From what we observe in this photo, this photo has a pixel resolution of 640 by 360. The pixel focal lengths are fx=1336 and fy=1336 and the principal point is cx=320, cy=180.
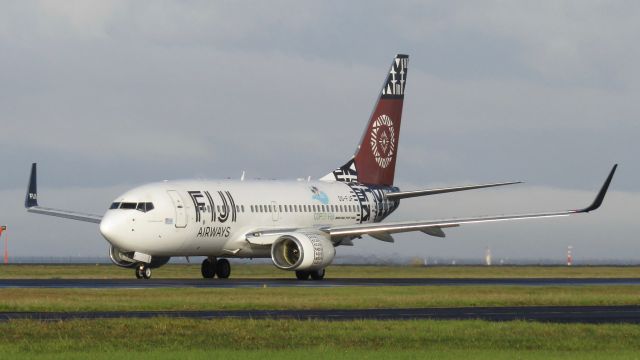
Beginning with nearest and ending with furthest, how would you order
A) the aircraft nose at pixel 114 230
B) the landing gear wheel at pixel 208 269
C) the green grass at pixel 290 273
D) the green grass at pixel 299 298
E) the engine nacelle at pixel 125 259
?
the green grass at pixel 299 298, the aircraft nose at pixel 114 230, the engine nacelle at pixel 125 259, the landing gear wheel at pixel 208 269, the green grass at pixel 290 273

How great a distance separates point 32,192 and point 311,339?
46343 millimetres

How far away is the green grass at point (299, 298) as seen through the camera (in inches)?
1590

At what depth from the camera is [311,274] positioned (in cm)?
6412

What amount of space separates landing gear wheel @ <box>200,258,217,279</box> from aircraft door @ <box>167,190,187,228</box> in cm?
612

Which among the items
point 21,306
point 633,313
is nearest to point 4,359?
point 21,306

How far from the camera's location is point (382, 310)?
39344mm

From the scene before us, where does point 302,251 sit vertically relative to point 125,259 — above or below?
above

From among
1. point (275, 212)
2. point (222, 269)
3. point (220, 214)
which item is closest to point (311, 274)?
point (275, 212)

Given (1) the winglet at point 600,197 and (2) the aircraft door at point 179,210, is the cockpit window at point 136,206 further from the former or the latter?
(1) the winglet at point 600,197

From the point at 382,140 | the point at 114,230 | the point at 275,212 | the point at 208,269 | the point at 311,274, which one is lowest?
the point at 208,269

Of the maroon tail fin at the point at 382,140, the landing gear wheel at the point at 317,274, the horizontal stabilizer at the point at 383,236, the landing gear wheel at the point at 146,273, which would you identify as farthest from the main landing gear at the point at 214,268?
the maroon tail fin at the point at 382,140

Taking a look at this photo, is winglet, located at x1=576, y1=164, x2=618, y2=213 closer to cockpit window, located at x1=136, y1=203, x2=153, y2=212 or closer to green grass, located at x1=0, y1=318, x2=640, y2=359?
cockpit window, located at x1=136, y1=203, x2=153, y2=212

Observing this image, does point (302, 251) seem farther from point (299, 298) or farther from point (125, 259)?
point (299, 298)

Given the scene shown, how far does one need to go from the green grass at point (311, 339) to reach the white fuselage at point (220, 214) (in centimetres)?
2658
